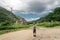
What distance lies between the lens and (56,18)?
13300 centimetres

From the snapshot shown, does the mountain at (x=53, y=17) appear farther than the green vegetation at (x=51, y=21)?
Yes

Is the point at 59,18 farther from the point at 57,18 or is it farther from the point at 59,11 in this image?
the point at 59,11

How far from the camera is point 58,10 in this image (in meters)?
161

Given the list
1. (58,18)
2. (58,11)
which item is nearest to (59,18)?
(58,18)

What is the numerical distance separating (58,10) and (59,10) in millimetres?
1009

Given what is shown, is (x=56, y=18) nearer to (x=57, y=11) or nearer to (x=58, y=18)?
(x=58, y=18)

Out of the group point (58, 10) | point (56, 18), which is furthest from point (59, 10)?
point (56, 18)

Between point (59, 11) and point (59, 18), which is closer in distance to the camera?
point (59, 18)

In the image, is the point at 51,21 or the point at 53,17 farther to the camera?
the point at 53,17

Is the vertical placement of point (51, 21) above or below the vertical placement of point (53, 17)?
below

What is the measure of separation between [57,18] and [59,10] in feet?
102

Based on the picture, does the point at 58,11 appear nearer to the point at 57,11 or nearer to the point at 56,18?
the point at 57,11

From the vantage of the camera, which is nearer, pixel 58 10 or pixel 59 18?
pixel 59 18

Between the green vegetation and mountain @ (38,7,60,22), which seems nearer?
the green vegetation
